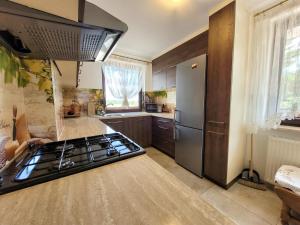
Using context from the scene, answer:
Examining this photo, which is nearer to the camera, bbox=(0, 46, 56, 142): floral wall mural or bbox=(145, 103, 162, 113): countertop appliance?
bbox=(0, 46, 56, 142): floral wall mural

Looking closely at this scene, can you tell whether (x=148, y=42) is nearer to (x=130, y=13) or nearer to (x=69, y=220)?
(x=130, y=13)

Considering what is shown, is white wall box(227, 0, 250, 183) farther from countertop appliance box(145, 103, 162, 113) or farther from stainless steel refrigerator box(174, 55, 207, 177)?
countertop appliance box(145, 103, 162, 113)

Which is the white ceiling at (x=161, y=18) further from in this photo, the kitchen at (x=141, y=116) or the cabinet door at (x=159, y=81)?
the cabinet door at (x=159, y=81)

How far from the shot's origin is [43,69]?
935mm

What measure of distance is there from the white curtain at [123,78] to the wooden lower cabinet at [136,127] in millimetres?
682

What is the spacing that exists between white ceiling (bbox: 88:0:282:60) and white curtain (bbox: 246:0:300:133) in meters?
0.27

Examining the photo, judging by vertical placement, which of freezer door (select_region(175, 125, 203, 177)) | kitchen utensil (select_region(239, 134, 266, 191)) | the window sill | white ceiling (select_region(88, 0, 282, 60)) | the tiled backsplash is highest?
white ceiling (select_region(88, 0, 282, 60))

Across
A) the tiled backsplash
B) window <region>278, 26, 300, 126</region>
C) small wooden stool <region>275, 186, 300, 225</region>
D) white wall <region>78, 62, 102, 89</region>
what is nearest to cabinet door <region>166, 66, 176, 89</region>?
the tiled backsplash

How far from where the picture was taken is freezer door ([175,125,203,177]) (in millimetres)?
1988

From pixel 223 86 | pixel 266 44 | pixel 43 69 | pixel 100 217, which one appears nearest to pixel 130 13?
pixel 43 69

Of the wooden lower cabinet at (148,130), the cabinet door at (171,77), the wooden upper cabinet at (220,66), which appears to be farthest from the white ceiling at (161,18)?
the wooden lower cabinet at (148,130)

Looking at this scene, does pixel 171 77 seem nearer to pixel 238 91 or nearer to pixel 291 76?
pixel 238 91

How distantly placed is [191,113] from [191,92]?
0.31 metres

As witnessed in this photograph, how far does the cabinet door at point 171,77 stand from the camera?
2688 millimetres
